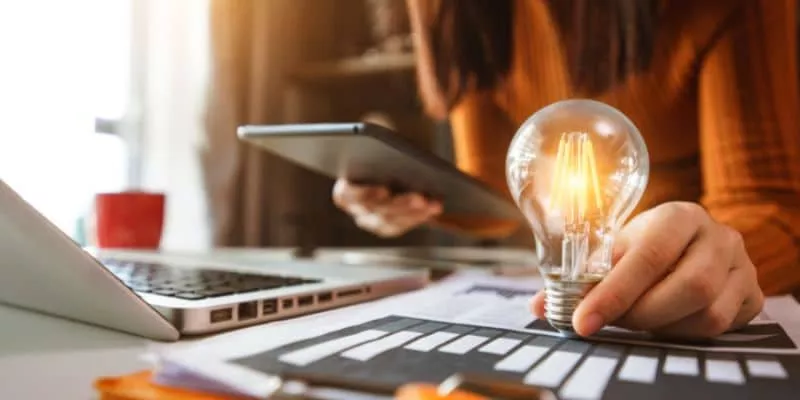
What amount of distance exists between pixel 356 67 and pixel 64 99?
78 centimetres

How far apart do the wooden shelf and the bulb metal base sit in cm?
146

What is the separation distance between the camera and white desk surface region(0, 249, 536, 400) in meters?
0.31

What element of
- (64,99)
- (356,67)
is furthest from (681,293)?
(356,67)

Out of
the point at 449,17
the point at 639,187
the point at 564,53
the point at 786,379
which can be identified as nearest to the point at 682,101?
the point at 564,53

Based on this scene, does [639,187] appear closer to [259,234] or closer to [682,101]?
[682,101]

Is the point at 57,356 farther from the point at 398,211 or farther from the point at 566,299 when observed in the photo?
the point at 398,211

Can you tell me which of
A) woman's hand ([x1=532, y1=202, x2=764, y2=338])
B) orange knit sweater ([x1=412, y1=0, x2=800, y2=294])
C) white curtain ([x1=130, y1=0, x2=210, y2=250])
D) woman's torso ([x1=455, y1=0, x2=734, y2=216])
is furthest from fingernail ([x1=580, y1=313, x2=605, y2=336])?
white curtain ([x1=130, y1=0, x2=210, y2=250])

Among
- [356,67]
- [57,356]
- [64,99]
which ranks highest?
[356,67]

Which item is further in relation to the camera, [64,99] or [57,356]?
[64,99]

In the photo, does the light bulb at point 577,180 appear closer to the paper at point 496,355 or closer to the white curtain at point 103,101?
the paper at point 496,355

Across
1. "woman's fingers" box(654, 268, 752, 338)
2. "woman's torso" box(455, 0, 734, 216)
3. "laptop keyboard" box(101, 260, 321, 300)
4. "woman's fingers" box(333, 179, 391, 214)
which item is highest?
"woman's torso" box(455, 0, 734, 216)

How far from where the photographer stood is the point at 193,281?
501 millimetres

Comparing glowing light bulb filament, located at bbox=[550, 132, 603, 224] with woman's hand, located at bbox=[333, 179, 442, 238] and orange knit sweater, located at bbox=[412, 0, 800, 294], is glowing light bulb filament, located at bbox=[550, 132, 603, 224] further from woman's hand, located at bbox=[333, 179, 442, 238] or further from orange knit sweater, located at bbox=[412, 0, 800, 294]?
woman's hand, located at bbox=[333, 179, 442, 238]

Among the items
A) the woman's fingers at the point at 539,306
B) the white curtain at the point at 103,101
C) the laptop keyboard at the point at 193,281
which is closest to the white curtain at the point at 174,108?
the white curtain at the point at 103,101
